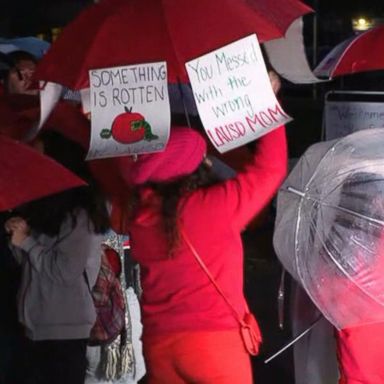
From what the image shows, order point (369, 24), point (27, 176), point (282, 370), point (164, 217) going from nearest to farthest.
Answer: point (27, 176) < point (164, 217) < point (282, 370) < point (369, 24)

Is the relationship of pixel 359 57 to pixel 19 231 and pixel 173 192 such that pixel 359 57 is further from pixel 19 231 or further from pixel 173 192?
pixel 19 231

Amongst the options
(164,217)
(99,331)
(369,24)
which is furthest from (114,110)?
(369,24)

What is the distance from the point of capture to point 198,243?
3771mm

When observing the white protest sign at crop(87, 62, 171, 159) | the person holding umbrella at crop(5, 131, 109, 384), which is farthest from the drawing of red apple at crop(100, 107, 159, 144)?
the person holding umbrella at crop(5, 131, 109, 384)

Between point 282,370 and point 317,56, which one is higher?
point 317,56

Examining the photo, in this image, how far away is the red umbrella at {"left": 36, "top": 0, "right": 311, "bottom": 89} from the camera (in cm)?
357

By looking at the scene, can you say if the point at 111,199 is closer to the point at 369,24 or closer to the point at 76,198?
the point at 76,198

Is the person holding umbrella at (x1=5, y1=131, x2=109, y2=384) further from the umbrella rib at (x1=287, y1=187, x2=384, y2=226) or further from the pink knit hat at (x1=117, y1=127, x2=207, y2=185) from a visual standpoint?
the umbrella rib at (x1=287, y1=187, x2=384, y2=226)

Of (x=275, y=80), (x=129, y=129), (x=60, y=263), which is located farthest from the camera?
(x=60, y=263)

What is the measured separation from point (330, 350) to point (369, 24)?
11162mm

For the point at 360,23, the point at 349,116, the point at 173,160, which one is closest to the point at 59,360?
the point at 173,160

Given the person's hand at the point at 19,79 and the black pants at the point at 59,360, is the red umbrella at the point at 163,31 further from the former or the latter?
the person's hand at the point at 19,79

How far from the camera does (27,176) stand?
3084 millimetres

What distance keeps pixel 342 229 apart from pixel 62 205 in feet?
3.68
